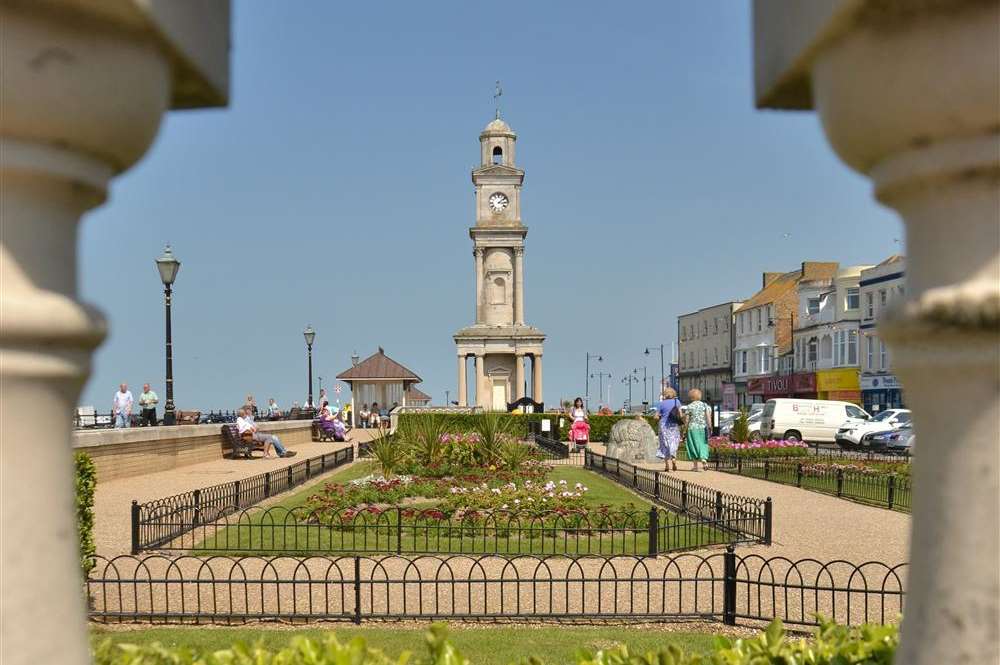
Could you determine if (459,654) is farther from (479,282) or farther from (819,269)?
(819,269)

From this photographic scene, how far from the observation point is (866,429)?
3422cm

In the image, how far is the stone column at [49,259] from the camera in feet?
6.64

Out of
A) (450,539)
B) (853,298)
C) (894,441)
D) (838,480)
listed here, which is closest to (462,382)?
(853,298)

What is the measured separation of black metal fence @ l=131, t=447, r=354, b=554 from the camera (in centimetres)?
1109

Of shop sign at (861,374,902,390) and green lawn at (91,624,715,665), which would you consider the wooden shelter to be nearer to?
shop sign at (861,374,902,390)

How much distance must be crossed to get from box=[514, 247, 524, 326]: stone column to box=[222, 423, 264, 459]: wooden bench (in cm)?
3234

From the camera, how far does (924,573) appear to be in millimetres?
2096

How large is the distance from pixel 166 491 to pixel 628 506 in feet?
27.8

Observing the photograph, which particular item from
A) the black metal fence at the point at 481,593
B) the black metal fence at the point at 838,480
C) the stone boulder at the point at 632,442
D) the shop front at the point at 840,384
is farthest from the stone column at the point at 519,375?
the black metal fence at the point at 481,593

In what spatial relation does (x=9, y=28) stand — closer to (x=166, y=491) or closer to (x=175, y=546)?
(x=175, y=546)

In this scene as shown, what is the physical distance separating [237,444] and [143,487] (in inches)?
345

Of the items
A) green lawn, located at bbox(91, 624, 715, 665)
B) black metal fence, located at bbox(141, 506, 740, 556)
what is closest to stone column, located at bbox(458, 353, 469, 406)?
black metal fence, located at bbox(141, 506, 740, 556)

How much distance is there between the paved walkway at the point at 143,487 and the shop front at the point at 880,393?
37362 mm

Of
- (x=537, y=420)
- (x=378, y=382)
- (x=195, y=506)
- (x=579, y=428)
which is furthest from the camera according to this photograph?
(x=378, y=382)
